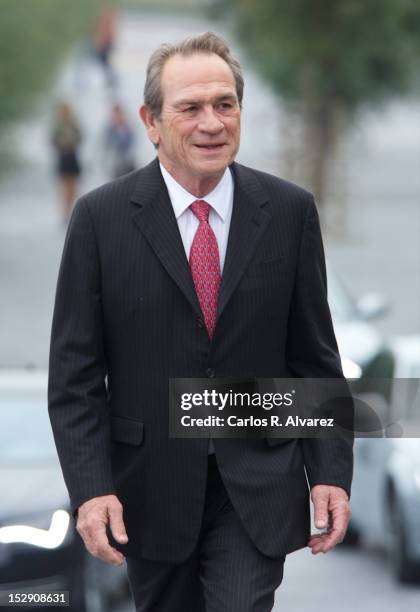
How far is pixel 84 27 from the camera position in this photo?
71.1m

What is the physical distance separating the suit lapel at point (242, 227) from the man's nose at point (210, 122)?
213mm

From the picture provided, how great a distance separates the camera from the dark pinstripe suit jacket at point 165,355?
391 centimetres

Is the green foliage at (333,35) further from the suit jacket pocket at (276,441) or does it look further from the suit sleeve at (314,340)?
the suit jacket pocket at (276,441)

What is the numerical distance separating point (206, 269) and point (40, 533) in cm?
639

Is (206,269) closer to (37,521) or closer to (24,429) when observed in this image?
(37,521)

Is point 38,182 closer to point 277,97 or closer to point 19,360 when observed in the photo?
point 277,97

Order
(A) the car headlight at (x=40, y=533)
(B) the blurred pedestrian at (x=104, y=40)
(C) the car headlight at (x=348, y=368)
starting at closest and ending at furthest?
(C) the car headlight at (x=348, y=368)
(A) the car headlight at (x=40, y=533)
(B) the blurred pedestrian at (x=104, y=40)

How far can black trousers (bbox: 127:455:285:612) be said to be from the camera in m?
3.85

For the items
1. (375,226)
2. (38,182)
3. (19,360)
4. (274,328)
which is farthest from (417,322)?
(38,182)

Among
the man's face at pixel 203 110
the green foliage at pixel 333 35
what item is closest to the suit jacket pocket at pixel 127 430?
the man's face at pixel 203 110

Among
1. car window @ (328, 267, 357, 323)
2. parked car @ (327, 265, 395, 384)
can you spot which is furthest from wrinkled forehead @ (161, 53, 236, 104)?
car window @ (328, 267, 357, 323)

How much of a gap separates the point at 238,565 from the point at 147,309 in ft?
1.92

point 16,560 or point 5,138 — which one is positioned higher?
point 5,138

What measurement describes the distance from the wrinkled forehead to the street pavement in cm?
16
